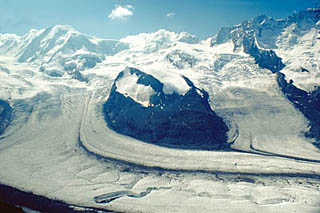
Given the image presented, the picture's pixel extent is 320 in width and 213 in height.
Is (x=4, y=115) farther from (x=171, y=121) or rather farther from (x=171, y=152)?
(x=171, y=152)

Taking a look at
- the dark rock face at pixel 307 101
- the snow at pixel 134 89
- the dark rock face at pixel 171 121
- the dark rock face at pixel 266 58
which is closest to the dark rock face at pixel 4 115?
the dark rock face at pixel 171 121

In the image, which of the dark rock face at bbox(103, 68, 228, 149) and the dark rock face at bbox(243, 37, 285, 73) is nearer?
the dark rock face at bbox(103, 68, 228, 149)

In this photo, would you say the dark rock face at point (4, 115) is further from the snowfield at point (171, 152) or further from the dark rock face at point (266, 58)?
the dark rock face at point (266, 58)

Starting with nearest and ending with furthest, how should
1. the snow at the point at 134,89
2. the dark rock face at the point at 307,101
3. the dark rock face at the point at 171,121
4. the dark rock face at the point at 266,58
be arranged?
the dark rock face at the point at 171,121, the dark rock face at the point at 307,101, the snow at the point at 134,89, the dark rock face at the point at 266,58

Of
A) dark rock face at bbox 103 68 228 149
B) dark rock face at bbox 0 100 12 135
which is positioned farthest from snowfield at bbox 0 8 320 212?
dark rock face at bbox 103 68 228 149

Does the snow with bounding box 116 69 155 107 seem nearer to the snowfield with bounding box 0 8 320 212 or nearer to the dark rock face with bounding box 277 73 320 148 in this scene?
the snowfield with bounding box 0 8 320 212

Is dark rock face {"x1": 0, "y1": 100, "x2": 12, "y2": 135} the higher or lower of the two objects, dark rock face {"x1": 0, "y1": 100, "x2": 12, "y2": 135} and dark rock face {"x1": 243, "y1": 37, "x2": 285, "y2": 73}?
the lower

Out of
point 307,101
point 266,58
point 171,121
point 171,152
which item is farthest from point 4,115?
point 266,58

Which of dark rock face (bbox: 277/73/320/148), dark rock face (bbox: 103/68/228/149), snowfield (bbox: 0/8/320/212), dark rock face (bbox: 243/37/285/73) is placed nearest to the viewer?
snowfield (bbox: 0/8/320/212)
